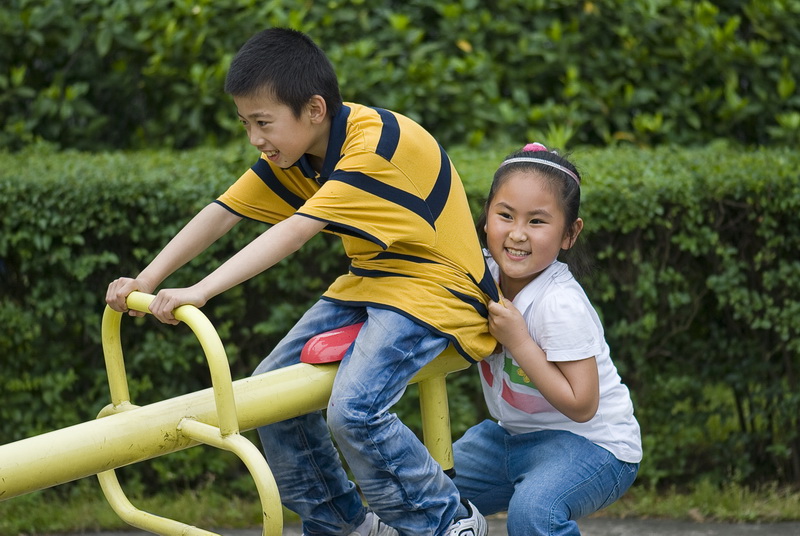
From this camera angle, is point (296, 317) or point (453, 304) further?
point (296, 317)

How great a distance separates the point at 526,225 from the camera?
2.49 m

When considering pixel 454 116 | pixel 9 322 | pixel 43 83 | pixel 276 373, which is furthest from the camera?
pixel 43 83

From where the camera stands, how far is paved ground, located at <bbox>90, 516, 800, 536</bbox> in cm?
355

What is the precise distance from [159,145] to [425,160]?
Result: 10.4 feet

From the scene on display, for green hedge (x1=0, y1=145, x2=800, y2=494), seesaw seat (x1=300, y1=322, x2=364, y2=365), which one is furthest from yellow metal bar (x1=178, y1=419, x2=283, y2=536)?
green hedge (x1=0, y1=145, x2=800, y2=494)

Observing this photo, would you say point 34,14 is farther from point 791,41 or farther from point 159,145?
point 791,41

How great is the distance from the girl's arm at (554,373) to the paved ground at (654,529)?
136cm

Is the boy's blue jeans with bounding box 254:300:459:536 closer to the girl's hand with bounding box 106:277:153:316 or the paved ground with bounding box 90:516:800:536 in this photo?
the girl's hand with bounding box 106:277:153:316

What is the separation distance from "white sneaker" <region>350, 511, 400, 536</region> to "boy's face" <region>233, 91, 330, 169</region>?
902mm

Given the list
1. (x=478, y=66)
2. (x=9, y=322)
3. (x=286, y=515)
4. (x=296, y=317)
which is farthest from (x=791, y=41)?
(x=9, y=322)

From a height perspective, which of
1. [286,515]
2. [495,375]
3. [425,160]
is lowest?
[286,515]

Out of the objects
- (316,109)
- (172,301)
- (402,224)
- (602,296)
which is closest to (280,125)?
(316,109)

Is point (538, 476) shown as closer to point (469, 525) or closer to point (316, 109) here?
point (469, 525)

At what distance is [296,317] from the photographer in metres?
3.74
